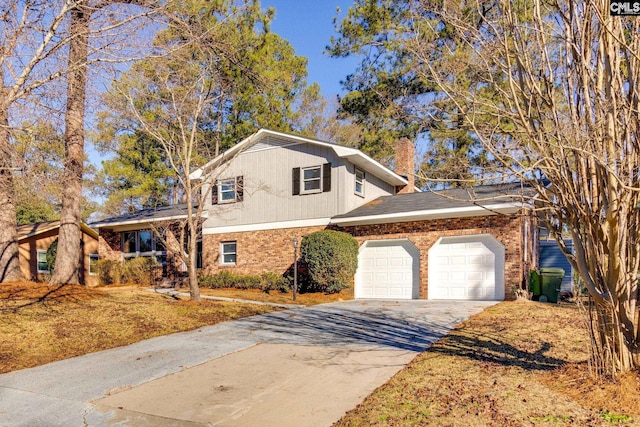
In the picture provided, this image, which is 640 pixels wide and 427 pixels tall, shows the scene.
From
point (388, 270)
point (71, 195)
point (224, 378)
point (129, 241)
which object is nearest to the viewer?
point (224, 378)

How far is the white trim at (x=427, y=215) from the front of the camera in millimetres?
14531

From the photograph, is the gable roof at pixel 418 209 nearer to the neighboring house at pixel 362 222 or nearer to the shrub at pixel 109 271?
the neighboring house at pixel 362 222

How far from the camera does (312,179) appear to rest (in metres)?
18.6

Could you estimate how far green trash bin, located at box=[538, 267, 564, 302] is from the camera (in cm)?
1416

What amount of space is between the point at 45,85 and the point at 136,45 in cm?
204

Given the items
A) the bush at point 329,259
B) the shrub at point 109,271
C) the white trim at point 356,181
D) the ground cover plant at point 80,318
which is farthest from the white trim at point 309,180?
the shrub at point 109,271

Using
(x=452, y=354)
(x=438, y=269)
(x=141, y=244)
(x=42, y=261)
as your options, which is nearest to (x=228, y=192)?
(x=141, y=244)

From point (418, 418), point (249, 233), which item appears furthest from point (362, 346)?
point (249, 233)

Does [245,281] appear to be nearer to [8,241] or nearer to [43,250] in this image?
[8,241]

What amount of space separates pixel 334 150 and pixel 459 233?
531 cm

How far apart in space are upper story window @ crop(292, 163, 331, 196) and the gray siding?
16cm

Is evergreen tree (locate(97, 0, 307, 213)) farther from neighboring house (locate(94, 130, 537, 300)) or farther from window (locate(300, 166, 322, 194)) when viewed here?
window (locate(300, 166, 322, 194))

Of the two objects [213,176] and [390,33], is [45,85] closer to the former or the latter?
[213,176]

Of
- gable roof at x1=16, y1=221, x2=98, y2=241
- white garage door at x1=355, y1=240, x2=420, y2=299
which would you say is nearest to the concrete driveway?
white garage door at x1=355, y1=240, x2=420, y2=299
